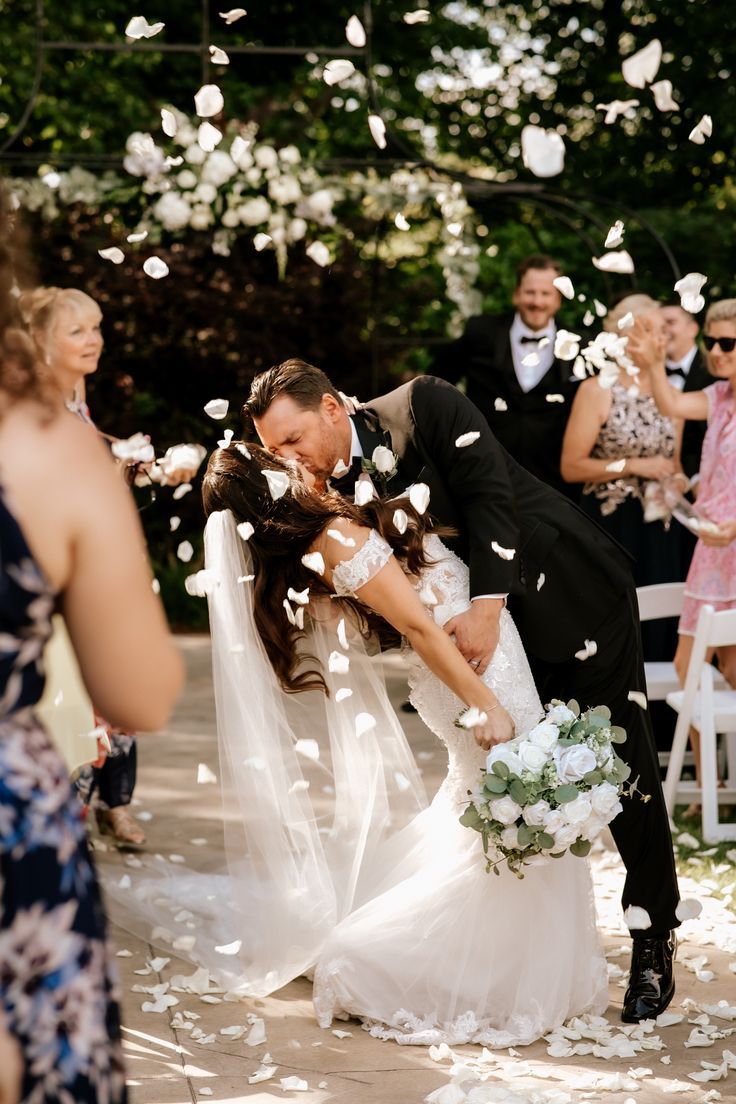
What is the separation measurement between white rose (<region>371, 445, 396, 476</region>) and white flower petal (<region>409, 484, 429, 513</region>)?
0.10 meters

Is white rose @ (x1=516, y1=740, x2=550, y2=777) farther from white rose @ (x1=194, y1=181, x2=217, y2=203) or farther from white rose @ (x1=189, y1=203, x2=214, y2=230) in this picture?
white rose @ (x1=189, y1=203, x2=214, y2=230)

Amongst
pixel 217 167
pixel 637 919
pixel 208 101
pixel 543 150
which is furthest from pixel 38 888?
pixel 217 167

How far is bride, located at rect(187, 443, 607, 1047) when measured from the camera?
3516 mm

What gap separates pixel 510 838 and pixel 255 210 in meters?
6.72

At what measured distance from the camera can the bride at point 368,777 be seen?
3516mm

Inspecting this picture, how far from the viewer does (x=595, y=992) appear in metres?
3.74

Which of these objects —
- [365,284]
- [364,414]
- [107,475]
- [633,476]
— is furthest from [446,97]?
[107,475]

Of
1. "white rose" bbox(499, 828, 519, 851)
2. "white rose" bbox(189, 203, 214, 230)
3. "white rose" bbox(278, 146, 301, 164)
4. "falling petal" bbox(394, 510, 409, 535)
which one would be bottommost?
"white rose" bbox(499, 828, 519, 851)

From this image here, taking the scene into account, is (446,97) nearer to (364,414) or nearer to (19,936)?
(364,414)

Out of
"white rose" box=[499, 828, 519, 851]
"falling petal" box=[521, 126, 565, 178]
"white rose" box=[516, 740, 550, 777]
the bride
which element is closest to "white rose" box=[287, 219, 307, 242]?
"falling petal" box=[521, 126, 565, 178]

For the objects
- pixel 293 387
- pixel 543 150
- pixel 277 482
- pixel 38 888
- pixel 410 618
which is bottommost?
pixel 38 888

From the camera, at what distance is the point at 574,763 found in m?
3.39

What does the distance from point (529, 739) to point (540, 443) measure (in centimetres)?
336

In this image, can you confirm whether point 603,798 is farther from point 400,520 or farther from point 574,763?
point 400,520
